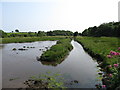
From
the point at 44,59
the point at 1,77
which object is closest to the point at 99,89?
the point at 1,77

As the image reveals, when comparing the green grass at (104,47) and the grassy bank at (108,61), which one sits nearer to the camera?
the grassy bank at (108,61)

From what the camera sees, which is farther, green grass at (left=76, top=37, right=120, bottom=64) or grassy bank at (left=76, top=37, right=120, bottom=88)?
green grass at (left=76, top=37, right=120, bottom=64)

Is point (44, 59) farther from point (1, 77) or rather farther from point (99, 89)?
point (99, 89)

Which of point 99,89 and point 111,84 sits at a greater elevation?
point 111,84

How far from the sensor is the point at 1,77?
1096cm

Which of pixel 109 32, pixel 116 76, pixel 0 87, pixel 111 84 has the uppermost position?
pixel 109 32

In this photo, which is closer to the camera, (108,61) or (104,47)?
(108,61)

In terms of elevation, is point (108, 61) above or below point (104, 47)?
below

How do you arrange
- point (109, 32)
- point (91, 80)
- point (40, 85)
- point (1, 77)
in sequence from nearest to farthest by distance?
point (40, 85), point (91, 80), point (1, 77), point (109, 32)

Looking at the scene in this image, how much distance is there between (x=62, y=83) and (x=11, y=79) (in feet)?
14.7

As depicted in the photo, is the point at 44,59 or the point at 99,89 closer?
the point at 99,89

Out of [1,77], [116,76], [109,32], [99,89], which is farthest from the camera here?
[109,32]

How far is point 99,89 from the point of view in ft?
25.8

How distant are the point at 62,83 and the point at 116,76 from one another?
3.81 metres
